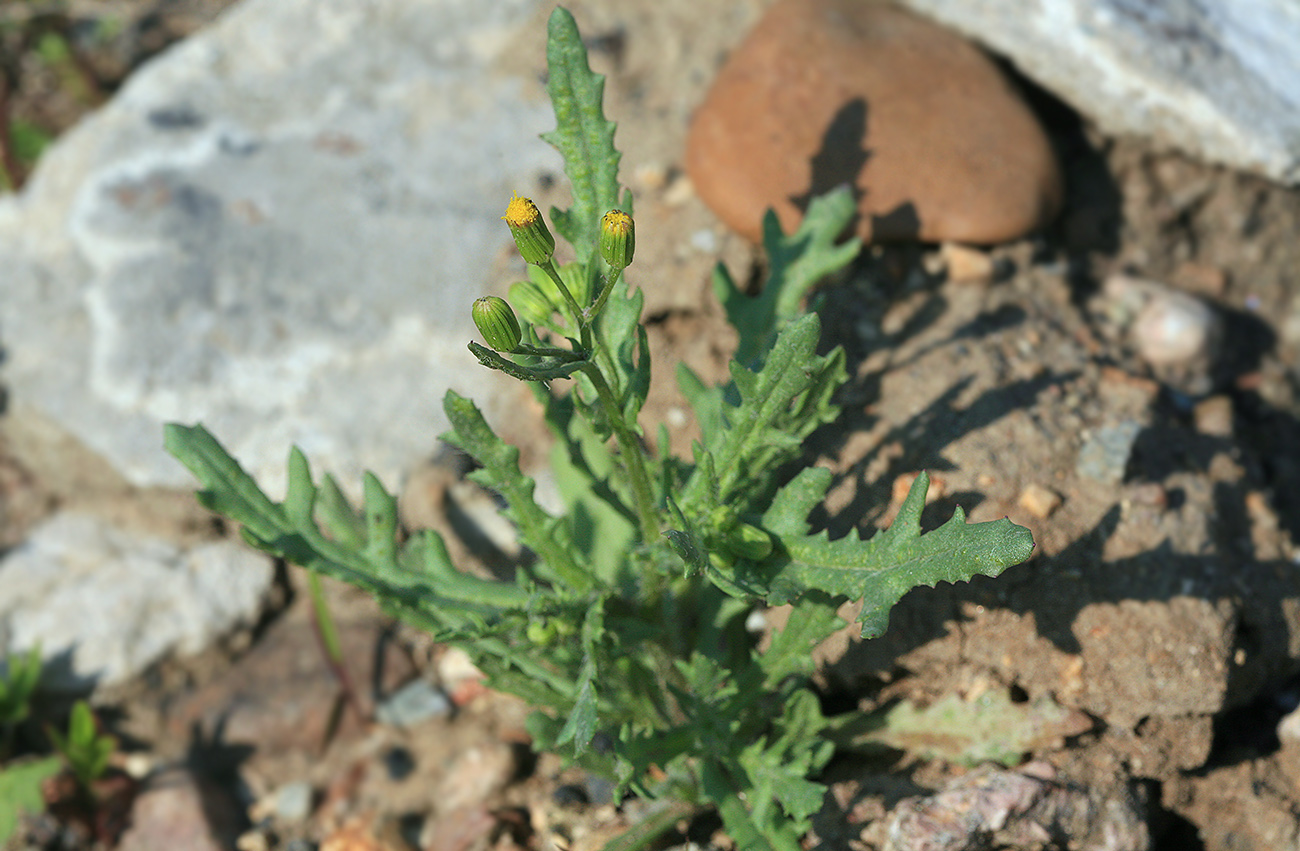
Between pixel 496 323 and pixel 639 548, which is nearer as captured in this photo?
pixel 496 323

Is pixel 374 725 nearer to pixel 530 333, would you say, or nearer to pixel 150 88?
pixel 530 333

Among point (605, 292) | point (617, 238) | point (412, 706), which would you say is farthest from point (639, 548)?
point (412, 706)

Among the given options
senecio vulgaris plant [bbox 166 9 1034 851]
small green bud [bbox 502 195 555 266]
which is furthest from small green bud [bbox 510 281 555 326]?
small green bud [bbox 502 195 555 266]

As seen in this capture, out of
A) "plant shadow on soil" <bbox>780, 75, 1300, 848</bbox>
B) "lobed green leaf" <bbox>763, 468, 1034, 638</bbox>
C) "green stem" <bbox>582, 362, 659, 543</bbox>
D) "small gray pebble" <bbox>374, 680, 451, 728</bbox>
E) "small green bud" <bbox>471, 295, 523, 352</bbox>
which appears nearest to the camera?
"small green bud" <bbox>471, 295, 523, 352</bbox>

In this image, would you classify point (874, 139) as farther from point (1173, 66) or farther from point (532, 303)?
point (532, 303)

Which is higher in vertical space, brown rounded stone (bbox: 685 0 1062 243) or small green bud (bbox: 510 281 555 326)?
small green bud (bbox: 510 281 555 326)

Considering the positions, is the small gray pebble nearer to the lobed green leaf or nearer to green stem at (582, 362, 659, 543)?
green stem at (582, 362, 659, 543)

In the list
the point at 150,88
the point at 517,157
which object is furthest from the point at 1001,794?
the point at 150,88
